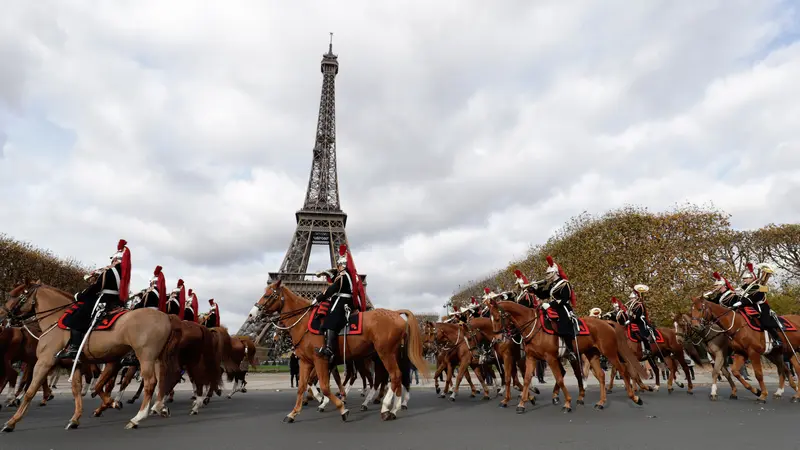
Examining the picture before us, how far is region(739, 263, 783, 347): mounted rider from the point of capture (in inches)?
481

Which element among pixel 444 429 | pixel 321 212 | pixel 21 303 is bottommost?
pixel 444 429

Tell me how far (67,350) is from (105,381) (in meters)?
2.81

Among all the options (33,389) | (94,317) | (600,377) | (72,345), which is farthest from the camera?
(600,377)

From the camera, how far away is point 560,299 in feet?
38.6

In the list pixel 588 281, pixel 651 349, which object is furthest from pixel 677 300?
pixel 651 349

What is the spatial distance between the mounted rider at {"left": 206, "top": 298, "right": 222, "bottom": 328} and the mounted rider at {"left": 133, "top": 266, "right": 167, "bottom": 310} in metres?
3.24

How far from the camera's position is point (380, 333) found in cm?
1009

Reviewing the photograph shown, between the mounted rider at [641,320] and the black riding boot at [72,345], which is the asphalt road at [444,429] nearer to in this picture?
the black riding boot at [72,345]

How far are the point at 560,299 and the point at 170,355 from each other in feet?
28.2

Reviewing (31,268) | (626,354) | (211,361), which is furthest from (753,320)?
(31,268)

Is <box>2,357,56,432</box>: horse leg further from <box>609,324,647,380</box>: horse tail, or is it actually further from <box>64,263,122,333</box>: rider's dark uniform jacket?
<box>609,324,647,380</box>: horse tail

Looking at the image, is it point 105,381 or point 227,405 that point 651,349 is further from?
point 105,381

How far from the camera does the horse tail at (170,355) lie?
30.7ft

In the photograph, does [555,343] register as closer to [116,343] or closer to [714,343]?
[714,343]
